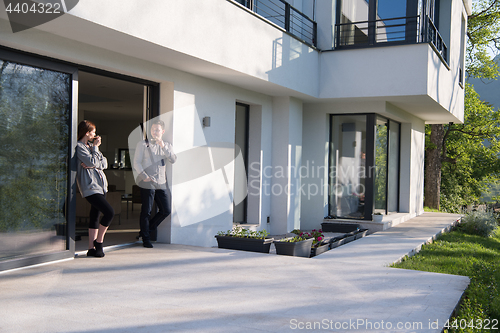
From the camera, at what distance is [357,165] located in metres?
10.2

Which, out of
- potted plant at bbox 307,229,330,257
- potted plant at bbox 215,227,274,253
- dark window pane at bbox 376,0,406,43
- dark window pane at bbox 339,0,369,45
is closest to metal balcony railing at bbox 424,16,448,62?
dark window pane at bbox 376,0,406,43

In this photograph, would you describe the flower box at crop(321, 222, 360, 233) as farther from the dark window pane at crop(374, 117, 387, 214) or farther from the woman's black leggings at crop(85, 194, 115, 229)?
the woman's black leggings at crop(85, 194, 115, 229)

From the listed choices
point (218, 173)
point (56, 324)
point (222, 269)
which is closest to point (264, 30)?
point (218, 173)

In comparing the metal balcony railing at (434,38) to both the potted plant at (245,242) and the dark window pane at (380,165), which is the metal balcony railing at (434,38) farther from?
the potted plant at (245,242)

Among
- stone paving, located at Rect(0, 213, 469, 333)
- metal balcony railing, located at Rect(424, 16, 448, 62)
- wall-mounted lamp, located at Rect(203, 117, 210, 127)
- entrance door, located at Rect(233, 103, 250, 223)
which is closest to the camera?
stone paving, located at Rect(0, 213, 469, 333)

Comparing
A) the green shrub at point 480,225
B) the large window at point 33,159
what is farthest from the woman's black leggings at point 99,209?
the green shrub at point 480,225

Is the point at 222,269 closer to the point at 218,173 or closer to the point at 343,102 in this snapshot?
the point at 218,173

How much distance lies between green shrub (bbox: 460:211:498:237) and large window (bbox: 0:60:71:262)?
925cm

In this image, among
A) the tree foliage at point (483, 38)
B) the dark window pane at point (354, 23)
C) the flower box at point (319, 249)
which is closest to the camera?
the flower box at point (319, 249)

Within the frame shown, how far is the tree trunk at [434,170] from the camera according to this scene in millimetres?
17922

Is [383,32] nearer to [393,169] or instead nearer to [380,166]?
[380,166]

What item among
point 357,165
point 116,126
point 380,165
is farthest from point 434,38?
point 116,126

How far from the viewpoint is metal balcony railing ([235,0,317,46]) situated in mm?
8586

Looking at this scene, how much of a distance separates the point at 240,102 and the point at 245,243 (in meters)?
3.25
